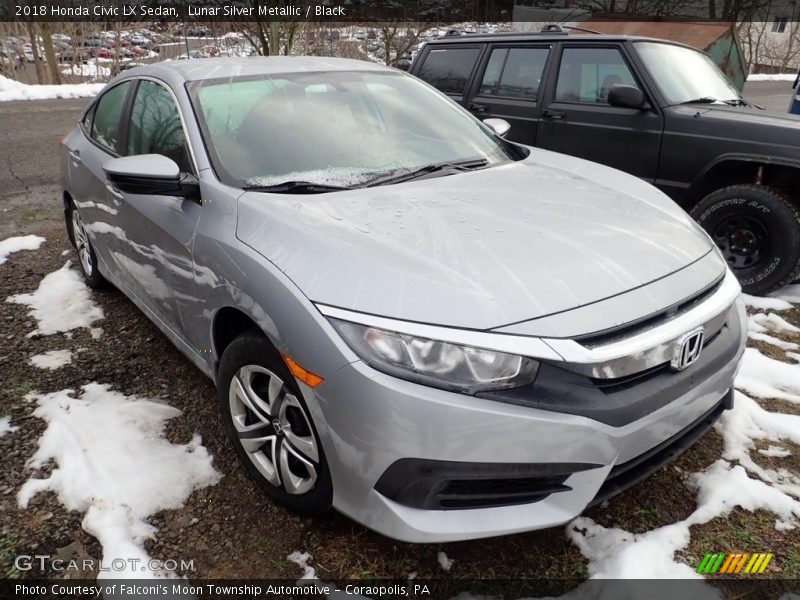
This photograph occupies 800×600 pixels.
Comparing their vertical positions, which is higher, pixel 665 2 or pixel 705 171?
pixel 665 2

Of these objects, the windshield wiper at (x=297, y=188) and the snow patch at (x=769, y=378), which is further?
the snow patch at (x=769, y=378)

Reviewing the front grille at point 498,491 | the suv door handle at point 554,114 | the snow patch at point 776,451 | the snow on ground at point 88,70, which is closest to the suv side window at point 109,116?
the front grille at point 498,491

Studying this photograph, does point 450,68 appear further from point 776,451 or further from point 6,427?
point 6,427

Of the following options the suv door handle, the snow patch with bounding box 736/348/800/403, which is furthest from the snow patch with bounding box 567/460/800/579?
the suv door handle

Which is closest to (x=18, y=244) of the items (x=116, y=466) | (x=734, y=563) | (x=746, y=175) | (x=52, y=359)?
(x=52, y=359)

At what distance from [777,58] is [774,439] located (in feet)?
103

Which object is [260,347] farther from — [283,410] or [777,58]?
[777,58]

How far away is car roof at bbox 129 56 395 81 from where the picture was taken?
2.84 m

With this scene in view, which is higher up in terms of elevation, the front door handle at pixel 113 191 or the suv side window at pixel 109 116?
the suv side window at pixel 109 116

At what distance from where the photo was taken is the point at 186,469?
7.88ft

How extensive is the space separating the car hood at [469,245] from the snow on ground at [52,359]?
1802 millimetres

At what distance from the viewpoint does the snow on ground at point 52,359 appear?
318 centimetres

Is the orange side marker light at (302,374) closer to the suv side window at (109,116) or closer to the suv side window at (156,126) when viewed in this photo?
the suv side window at (156,126)

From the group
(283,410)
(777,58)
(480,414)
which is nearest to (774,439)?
(480,414)
